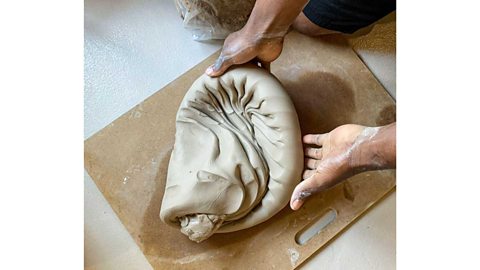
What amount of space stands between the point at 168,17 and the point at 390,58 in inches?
28.7

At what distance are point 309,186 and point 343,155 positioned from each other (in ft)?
0.42

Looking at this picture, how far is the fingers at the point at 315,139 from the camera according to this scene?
1.32 meters

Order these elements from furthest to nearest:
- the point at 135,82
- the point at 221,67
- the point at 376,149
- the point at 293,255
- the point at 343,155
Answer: the point at 135,82 < the point at 293,255 < the point at 221,67 < the point at 343,155 < the point at 376,149

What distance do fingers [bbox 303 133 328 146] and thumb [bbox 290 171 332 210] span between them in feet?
0.41

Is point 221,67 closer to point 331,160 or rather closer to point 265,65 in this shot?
point 265,65

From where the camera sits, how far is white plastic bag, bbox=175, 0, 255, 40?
56.4 inches

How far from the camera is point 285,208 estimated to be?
1.41 meters

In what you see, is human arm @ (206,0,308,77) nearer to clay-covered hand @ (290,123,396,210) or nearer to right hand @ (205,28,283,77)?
right hand @ (205,28,283,77)

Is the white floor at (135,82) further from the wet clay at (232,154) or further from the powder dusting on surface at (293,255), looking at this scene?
the wet clay at (232,154)

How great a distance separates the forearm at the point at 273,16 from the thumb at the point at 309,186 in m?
0.38

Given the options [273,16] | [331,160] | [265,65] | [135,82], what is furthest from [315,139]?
[135,82]

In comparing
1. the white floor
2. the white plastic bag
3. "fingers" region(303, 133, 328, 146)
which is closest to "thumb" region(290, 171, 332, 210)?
"fingers" region(303, 133, 328, 146)

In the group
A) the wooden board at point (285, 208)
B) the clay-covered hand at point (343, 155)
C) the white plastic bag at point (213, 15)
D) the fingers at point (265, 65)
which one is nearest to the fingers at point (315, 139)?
the clay-covered hand at point (343, 155)
